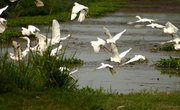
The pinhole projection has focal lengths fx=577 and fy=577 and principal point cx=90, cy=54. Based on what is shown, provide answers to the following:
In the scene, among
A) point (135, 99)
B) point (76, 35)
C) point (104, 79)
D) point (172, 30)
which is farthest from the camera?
point (76, 35)

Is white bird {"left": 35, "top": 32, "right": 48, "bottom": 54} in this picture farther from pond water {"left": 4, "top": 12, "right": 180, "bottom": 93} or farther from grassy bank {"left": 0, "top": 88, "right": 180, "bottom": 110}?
pond water {"left": 4, "top": 12, "right": 180, "bottom": 93}

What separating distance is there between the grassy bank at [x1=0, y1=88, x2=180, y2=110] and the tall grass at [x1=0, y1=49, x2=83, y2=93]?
0.42m

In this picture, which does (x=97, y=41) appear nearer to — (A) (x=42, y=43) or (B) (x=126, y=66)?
(A) (x=42, y=43)

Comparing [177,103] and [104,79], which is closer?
[177,103]

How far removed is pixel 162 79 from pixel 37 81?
4.96 m

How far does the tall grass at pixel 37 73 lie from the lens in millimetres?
8047

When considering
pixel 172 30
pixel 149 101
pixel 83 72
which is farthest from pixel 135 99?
pixel 83 72

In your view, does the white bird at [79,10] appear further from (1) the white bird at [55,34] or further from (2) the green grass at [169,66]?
(2) the green grass at [169,66]

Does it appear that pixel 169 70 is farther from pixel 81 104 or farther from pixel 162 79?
pixel 81 104

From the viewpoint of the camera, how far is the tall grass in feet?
26.4

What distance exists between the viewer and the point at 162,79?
12.7 meters

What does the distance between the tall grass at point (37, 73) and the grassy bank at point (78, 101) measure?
1.37 ft

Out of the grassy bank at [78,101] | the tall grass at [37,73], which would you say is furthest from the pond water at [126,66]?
the grassy bank at [78,101]

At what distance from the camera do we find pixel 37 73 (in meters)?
8.49
